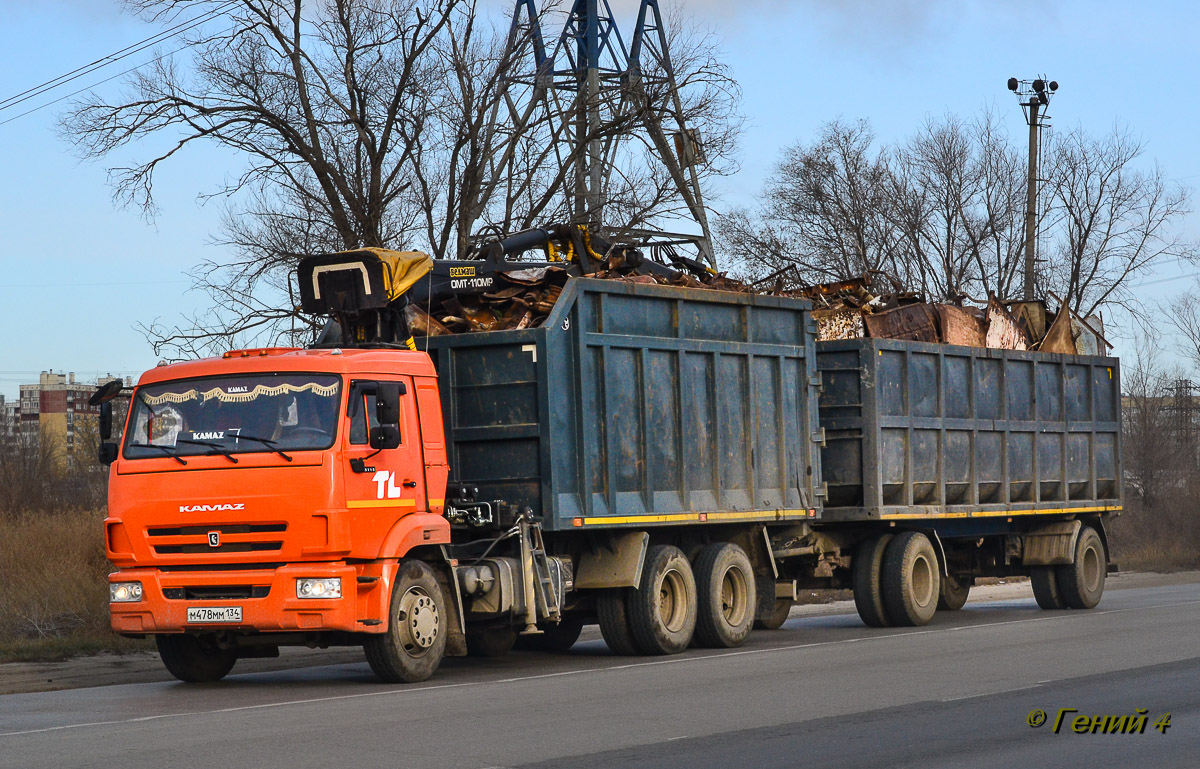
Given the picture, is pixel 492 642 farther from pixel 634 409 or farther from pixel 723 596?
pixel 634 409

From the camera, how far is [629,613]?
46.5 ft

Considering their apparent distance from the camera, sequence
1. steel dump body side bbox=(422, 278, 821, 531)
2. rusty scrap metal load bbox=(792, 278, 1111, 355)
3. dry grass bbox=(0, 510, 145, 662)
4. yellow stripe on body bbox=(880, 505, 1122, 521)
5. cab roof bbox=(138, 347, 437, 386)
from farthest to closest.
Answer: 1. rusty scrap metal load bbox=(792, 278, 1111, 355)
2. yellow stripe on body bbox=(880, 505, 1122, 521)
3. dry grass bbox=(0, 510, 145, 662)
4. steel dump body side bbox=(422, 278, 821, 531)
5. cab roof bbox=(138, 347, 437, 386)

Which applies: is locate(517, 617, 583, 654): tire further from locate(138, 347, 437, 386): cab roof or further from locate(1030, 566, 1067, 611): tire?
locate(1030, 566, 1067, 611): tire

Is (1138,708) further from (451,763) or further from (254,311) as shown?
(254,311)

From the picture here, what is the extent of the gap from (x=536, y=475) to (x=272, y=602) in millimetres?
2863

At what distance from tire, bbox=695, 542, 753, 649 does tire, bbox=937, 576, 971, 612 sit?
19.0 ft

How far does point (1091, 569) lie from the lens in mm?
20469

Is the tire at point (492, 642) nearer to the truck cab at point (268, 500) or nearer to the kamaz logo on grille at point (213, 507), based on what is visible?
the truck cab at point (268, 500)

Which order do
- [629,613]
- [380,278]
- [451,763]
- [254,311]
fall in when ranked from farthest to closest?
[254,311], [629,613], [380,278], [451,763]

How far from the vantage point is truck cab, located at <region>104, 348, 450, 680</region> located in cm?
1120

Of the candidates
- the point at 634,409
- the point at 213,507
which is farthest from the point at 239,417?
the point at 634,409

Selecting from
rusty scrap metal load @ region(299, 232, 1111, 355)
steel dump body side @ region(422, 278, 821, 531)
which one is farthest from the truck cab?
steel dump body side @ region(422, 278, 821, 531)

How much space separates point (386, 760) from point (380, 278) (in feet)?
19.0

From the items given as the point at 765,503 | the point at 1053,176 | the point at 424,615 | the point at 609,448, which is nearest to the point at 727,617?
the point at 765,503
